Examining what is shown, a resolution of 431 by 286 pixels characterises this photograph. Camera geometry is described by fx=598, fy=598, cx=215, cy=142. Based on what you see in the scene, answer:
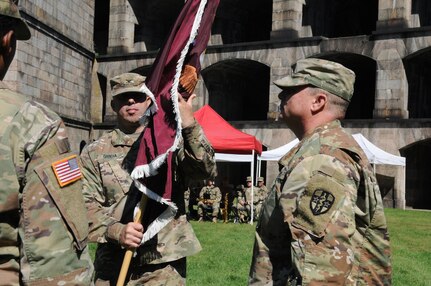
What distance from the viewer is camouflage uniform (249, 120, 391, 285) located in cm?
266

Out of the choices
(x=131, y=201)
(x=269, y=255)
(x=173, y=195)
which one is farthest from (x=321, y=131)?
(x=131, y=201)

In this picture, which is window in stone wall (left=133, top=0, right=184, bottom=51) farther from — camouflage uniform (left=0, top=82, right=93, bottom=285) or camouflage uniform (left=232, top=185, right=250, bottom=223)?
camouflage uniform (left=0, top=82, right=93, bottom=285)

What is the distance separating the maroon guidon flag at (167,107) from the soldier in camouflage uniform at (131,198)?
10 centimetres

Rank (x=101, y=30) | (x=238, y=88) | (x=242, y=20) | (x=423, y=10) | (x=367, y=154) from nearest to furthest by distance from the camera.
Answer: (x=367, y=154), (x=423, y=10), (x=242, y=20), (x=238, y=88), (x=101, y=30)

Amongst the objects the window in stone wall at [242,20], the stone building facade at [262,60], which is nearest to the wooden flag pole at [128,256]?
the stone building facade at [262,60]

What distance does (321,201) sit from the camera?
2.70m

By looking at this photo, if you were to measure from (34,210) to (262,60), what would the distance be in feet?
81.2

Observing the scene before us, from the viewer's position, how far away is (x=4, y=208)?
86.3 inches

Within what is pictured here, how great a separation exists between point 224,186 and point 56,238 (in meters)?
19.0

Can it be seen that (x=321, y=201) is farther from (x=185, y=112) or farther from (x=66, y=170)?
(x=185, y=112)

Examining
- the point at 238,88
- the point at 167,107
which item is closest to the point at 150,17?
the point at 238,88

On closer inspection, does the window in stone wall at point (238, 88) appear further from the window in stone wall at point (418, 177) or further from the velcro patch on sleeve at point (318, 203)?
the velcro patch on sleeve at point (318, 203)

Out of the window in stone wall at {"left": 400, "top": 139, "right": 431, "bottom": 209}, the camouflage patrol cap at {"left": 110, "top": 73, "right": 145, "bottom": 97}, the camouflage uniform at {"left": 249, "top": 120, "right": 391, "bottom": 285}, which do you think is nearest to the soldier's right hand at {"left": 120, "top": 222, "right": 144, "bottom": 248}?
the camouflage uniform at {"left": 249, "top": 120, "right": 391, "bottom": 285}

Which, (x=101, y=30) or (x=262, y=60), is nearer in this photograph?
(x=262, y=60)
